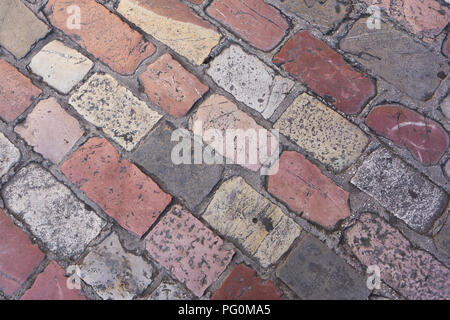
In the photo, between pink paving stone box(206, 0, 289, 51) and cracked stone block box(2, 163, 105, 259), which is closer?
cracked stone block box(2, 163, 105, 259)

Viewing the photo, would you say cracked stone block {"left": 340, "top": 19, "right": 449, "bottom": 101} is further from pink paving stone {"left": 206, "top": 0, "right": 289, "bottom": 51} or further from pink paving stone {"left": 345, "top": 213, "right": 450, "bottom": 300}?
pink paving stone {"left": 345, "top": 213, "right": 450, "bottom": 300}

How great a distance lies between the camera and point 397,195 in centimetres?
134

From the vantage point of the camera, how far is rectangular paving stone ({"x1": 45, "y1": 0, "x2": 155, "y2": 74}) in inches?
56.5

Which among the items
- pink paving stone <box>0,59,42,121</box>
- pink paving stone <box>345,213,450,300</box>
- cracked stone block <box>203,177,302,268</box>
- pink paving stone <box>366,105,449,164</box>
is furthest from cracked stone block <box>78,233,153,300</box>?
pink paving stone <box>366,105,449,164</box>

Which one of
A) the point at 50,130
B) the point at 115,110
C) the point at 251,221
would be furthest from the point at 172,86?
the point at 251,221

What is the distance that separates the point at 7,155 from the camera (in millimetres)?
1382

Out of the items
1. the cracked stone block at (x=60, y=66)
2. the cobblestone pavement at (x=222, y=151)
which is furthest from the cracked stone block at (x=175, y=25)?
the cracked stone block at (x=60, y=66)

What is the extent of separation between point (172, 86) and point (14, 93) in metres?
0.62

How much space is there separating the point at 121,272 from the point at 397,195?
1044mm

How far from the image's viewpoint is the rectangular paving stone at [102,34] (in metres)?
1.44

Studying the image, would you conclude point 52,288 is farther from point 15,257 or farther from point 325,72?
point 325,72

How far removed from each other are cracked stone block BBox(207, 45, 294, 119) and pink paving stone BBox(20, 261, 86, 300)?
3.02 feet

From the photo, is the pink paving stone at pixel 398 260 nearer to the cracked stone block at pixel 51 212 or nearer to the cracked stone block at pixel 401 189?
the cracked stone block at pixel 401 189
